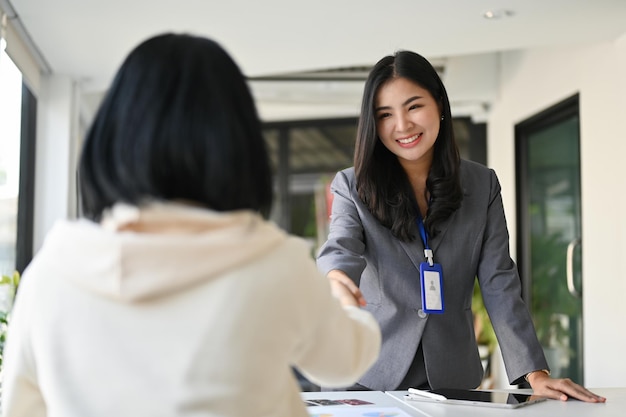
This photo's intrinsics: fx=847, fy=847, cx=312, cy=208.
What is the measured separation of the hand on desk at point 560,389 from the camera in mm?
2119

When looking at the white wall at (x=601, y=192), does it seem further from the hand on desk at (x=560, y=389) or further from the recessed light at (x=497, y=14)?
the hand on desk at (x=560, y=389)

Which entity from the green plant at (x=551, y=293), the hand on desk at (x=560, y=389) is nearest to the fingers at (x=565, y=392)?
the hand on desk at (x=560, y=389)

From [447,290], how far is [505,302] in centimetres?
16

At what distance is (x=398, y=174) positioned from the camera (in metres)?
2.51

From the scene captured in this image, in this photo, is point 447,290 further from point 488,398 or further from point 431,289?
point 488,398

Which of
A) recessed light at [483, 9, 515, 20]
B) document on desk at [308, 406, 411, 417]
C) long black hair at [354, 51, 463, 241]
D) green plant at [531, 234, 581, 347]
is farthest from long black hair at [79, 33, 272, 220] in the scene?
green plant at [531, 234, 581, 347]

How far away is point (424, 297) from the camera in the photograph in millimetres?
2318

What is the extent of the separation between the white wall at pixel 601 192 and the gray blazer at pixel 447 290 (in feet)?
9.02

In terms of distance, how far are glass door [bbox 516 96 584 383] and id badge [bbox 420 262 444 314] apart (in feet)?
11.7

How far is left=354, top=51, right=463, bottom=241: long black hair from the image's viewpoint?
2.41 meters

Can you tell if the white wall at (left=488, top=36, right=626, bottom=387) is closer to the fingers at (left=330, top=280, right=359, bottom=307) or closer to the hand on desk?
the hand on desk

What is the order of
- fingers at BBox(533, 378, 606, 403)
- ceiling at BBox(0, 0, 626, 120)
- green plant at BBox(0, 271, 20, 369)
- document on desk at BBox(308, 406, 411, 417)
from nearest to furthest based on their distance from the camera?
document on desk at BBox(308, 406, 411, 417), fingers at BBox(533, 378, 606, 403), green plant at BBox(0, 271, 20, 369), ceiling at BBox(0, 0, 626, 120)

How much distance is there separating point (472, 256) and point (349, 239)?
Result: 0.38 metres

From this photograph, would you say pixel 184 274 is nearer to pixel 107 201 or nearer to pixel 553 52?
pixel 107 201
